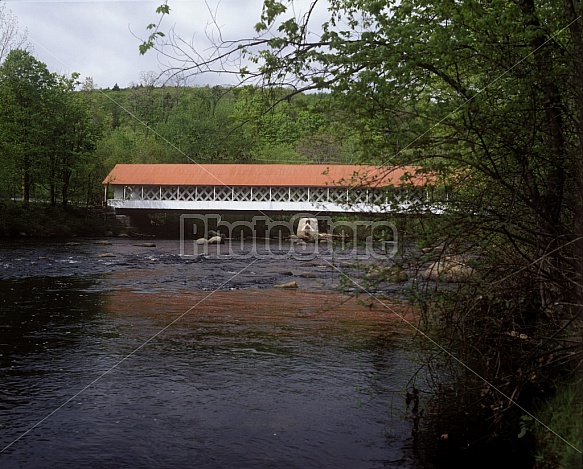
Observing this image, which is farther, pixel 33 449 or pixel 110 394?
pixel 110 394

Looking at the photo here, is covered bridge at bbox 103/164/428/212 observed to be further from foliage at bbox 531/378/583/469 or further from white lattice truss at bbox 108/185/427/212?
foliage at bbox 531/378/583/469

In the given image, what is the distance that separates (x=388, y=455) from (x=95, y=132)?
29.1m

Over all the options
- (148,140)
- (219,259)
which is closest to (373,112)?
(219,259)

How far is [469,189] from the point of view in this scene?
15.0 feet

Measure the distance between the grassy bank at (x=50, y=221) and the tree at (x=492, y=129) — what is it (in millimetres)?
23188

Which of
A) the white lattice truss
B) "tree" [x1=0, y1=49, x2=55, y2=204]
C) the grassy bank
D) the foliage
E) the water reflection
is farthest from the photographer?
the white lattice truss

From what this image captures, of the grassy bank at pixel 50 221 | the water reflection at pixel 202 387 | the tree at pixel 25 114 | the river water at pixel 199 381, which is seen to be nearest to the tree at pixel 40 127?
the tree at pixel 25 114

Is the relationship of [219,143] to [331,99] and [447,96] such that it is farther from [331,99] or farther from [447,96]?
[447,96]

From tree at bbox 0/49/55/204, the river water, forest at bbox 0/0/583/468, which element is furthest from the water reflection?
tree at bbox 0/49/55/204

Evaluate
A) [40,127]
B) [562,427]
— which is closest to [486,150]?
[562,427]

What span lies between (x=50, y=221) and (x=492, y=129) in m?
26.3

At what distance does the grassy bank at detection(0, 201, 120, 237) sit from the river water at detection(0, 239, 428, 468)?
14.6 m

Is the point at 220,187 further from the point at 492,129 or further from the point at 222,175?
the point at 492,129

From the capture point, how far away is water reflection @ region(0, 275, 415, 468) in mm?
4344
